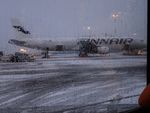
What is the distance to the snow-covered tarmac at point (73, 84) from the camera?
246 cm

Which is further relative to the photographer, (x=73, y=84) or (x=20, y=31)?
(x=73, y=84)

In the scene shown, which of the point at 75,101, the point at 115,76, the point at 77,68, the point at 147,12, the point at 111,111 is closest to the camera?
the point at 147,12

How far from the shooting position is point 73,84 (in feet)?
10.1

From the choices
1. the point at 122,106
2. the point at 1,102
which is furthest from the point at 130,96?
the point at 1,102

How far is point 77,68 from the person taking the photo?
11.1ft

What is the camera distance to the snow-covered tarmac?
8.09 feet

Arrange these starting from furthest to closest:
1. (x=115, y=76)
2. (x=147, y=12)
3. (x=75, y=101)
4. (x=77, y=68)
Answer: (x=77, y=68), (x=115, y=76), (x=75, y=101), (x=147, y=12)

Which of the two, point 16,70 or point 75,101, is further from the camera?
point 16,70

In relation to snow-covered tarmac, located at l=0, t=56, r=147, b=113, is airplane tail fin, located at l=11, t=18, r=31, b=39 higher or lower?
higher

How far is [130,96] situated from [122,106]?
0.20 meters

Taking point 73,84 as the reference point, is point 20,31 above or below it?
above

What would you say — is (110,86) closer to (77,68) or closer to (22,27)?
(77,68)

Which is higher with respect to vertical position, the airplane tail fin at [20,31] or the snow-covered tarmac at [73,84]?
the airplane tail fin at [20,31]

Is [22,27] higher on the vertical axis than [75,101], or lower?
higher
